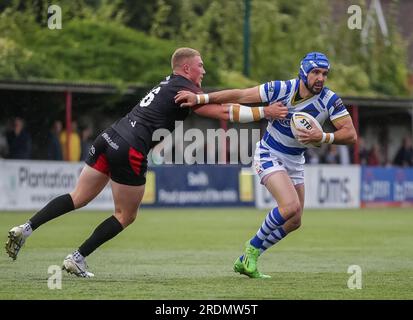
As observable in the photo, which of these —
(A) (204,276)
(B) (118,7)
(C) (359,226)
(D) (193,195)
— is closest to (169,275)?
(A) (204,276)

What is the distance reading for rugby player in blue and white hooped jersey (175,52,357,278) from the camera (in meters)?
10.6

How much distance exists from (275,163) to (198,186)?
664 inches

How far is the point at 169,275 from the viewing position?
425 inches

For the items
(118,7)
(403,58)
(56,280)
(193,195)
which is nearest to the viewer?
(56,280)

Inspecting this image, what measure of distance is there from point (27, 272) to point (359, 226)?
11.4 meters

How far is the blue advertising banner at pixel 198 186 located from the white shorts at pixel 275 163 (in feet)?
50.8

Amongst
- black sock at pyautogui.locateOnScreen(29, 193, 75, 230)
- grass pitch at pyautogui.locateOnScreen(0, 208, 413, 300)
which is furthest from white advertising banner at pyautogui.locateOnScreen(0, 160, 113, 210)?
black sock at pyautogui.locateOnScreen(29, 193, 75, 230)

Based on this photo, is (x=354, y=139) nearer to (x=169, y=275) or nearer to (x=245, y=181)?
(x=169, y=275)

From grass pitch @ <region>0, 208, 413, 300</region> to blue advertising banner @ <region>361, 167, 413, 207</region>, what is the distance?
276 inches

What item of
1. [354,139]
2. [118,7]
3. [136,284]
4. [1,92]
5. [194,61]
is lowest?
[136,284]

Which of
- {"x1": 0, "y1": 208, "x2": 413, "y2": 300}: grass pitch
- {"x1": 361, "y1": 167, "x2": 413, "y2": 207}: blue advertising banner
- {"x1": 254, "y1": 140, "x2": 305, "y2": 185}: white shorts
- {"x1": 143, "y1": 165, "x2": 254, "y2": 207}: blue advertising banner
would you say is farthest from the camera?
{"x1": 361, "y1": 167, "x2": 413, "y2": 207}: blue advertising banner

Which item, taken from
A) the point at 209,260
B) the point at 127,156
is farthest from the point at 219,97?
the point at 209,260

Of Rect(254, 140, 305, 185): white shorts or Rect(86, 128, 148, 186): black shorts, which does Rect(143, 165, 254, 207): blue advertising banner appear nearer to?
Rect(254, 140, 305, 185): white shorts

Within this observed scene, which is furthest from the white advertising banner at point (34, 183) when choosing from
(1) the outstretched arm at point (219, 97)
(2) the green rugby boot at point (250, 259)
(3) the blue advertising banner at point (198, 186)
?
(1) the outstretched arm at point (219, 97)
